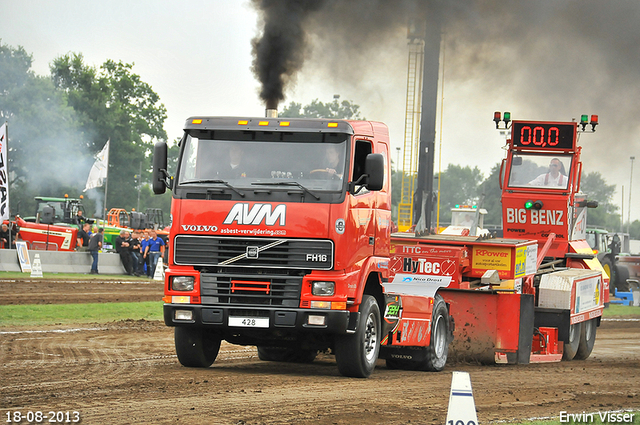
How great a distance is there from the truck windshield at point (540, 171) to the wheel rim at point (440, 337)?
16.5ft

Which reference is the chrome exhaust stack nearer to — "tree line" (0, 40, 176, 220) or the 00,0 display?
the 00,0 display

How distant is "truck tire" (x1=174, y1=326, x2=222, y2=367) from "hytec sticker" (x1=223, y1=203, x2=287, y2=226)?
1669 millimetres

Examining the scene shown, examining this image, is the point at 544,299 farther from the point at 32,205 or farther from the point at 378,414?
the point at 32,205

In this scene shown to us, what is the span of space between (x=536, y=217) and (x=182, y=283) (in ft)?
27.7

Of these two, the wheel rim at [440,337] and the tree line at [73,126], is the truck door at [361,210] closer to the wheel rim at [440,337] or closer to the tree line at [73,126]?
the wheel rim at [440,337]

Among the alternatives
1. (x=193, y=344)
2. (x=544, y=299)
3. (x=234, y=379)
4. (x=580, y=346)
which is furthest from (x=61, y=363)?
(x=580, y=346)

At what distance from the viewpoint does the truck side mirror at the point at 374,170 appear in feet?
31.4

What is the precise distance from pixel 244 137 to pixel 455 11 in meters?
7.33

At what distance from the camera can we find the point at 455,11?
15.8 m

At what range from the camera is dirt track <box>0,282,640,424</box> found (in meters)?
7.42

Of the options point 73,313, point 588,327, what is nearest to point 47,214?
point 73,313

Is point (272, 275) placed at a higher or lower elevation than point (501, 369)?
higher

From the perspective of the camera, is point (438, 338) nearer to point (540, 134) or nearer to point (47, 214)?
point (540, 134)

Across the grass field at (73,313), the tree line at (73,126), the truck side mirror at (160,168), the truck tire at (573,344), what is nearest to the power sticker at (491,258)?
the truck tire at (573,344)
